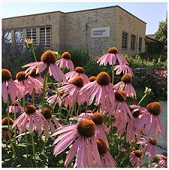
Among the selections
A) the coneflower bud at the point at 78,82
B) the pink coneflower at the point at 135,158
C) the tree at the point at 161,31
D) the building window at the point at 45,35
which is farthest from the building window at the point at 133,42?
the coneflower bud at the point at 78,82

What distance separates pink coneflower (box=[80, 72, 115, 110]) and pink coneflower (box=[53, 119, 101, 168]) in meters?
0.16

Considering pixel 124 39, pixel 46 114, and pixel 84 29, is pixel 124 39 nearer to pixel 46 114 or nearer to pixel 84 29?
pixel 84 29

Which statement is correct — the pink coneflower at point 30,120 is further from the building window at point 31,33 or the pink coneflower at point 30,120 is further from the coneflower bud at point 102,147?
the building window at point 31,33

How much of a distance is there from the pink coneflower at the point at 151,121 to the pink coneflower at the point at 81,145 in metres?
0.26

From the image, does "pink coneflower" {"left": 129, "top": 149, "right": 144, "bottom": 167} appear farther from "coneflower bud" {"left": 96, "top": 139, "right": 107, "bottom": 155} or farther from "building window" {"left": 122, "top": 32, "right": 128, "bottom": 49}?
"building window" {"left": 122, "top": 32, "right": 128, "bottom": 49}

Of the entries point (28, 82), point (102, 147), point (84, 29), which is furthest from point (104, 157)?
point (84, 29)

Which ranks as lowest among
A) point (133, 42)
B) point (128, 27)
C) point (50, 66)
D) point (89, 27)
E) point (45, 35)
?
point (50, 66)

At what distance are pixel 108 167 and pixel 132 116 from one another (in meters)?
0.23

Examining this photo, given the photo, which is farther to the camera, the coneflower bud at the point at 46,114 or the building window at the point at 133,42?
the building window at the point at 133,42

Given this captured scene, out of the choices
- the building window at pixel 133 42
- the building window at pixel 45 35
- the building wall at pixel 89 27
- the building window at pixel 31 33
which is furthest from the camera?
the building window at pixel 133 42

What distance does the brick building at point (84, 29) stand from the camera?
13445 mm

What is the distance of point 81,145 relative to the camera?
2.23 ft

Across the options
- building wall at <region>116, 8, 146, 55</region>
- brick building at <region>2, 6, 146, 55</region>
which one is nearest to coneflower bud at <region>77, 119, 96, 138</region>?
brick building at <region>2, 6, 146, 55</region>

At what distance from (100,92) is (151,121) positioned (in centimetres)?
21
